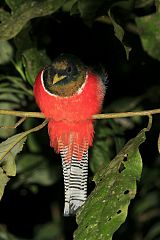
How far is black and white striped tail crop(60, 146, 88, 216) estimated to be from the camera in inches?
103

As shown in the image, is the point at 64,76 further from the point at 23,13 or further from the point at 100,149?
the point at 100,149

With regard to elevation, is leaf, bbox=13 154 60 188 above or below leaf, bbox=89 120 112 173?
below

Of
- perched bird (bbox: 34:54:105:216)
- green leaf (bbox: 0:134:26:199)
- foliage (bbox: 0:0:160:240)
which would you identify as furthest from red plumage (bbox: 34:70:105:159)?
green leaf (bbox: 0:134:26:199)

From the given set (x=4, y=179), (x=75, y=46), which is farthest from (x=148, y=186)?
(x=4, y=179)

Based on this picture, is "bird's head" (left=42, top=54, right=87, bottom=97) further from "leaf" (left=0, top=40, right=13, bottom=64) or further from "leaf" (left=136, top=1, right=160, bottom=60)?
"leaf" (left=0, top=40, right=13, bottom=64)

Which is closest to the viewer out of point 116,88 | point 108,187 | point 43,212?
point 108,187

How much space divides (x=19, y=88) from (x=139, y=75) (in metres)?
0.67

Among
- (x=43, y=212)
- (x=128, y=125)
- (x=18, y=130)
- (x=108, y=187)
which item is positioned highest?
(x=108, y=187)

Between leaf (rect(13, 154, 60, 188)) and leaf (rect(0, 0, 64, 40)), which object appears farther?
leaf (rect(13, 154, 60, 188))

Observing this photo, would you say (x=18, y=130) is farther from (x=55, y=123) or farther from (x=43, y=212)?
(x=43, y=212)

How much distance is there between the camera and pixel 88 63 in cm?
280

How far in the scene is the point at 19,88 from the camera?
3.01 m

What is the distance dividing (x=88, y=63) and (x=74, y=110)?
362mm

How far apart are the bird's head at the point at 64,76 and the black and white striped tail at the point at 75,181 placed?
21cm
